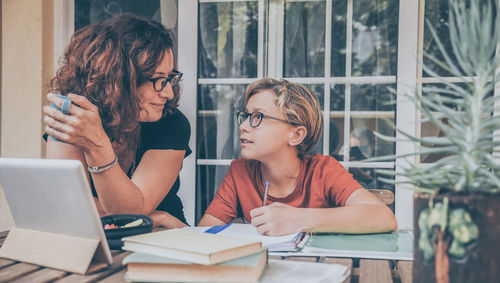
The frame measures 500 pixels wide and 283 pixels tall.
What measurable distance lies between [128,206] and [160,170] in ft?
0.73

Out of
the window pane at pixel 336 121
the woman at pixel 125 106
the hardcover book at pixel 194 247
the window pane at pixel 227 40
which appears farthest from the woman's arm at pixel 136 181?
the window pane at pixel 336 121

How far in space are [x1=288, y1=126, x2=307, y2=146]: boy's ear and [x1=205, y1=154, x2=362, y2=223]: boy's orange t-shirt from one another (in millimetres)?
92

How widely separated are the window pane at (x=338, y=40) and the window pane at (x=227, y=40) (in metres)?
0.45

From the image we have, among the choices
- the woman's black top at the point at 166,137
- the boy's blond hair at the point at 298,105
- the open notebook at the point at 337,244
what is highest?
the boy's blond hair at the point at 298,105

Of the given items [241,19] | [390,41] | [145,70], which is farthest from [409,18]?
[145,70]

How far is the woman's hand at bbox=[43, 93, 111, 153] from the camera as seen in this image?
118 centimetres

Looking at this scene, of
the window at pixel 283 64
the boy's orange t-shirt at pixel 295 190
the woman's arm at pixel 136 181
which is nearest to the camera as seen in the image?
the woman's arm at pixel 136 181

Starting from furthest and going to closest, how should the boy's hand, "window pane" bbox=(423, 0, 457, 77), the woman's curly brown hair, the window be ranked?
the window
"window pane" bbox=(423, 0, 457, 77)
the woman's curly brown hair
the boy's hand

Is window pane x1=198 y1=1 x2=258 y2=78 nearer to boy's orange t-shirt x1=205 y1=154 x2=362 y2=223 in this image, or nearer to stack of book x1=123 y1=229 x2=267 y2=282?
boy's orange t-shirt x1=205 y1=154 x2=362 y2=223

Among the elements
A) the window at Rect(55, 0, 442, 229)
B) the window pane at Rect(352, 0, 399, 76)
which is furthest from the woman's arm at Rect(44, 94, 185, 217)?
the window pane at Rect(352, 0, 399, 76)

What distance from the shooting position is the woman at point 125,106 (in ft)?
4.26

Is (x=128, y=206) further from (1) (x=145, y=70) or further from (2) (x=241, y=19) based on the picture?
(2) (x=241, y=19)

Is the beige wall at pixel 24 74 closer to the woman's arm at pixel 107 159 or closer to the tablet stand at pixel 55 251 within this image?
the woman's arm at pixel 107 159

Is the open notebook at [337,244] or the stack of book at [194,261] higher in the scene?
the stack of book at [194,261]
